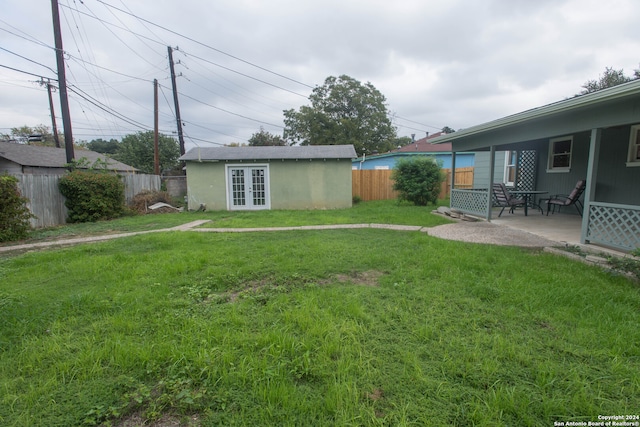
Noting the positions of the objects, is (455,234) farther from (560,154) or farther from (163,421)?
(163,421)

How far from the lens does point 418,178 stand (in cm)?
1155

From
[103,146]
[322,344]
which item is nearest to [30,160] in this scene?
[322,344]

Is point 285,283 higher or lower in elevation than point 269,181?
lower

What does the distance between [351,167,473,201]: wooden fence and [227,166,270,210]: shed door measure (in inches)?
189

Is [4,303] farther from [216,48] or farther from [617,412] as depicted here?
Result: [216,48]

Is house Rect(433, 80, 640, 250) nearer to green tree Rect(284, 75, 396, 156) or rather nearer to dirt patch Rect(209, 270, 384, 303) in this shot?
dirt patch Rect(209, 270, 384, 303)

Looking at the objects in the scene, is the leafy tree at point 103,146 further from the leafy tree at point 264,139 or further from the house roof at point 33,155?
the house roof at point 33,155

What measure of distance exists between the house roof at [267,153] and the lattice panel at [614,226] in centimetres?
837

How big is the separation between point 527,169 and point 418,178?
3547 millimetres

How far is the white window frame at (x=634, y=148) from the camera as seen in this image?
640cm

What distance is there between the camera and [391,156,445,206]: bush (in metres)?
11.4

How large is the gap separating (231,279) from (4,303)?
230 cm

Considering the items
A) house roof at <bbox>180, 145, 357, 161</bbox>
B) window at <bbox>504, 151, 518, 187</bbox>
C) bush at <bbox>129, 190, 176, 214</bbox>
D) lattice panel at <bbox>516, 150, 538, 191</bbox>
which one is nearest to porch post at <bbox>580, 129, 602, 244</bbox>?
lattice panel at <bbox>516, 150, 538, 191</bbox>

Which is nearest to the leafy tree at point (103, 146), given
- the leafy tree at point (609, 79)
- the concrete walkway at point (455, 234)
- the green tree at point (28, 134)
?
the green tree at point (28, 134)
